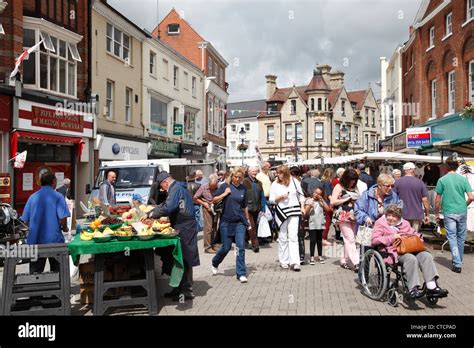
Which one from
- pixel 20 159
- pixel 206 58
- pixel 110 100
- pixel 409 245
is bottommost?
pixel 409 245

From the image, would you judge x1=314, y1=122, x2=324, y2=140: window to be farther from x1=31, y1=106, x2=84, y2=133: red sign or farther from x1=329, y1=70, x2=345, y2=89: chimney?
x1=31, y1=106, x2=84, y2=133: red sign

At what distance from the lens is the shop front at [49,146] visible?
1614cm

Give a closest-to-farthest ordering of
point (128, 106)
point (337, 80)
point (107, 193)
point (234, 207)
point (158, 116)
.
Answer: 1. point (234, 207)
2. point (107, 193)
3. point (128, 106)
4. point (158, 116)
5. point (337, 80)

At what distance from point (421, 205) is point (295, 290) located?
3.41 m

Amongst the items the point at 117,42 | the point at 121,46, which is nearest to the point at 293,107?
the point at 121,46

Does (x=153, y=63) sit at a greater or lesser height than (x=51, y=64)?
greater

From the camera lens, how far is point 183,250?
650cm

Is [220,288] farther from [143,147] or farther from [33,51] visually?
[143,147]

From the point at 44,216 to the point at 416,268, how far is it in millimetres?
5095

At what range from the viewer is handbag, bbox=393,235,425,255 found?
237 inches

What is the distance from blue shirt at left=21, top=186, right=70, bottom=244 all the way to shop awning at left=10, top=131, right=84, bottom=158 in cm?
1007

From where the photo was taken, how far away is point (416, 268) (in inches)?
233

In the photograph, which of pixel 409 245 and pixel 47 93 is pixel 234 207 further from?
pixel 47 93

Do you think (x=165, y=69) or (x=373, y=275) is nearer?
(x=373, y=275)
